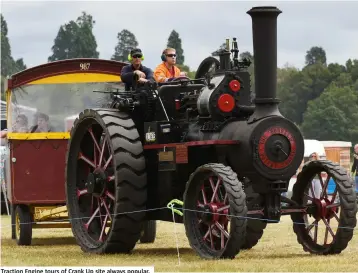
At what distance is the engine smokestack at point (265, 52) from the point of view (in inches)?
492

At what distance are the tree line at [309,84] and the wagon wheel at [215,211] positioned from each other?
33.1 metres

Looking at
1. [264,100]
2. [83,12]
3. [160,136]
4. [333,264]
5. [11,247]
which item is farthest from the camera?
[83,12]

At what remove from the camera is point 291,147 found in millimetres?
12523

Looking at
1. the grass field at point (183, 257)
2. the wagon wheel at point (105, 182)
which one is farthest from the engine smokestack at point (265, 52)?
the grass field at point (183, 257)

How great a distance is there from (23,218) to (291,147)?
16.1 ft

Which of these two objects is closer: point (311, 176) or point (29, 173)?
point (311, 176)

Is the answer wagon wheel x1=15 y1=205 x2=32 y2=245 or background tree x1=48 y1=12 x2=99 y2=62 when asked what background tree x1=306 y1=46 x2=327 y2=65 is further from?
wagon wheel x1=15 y1=205 x2=32 y2=245

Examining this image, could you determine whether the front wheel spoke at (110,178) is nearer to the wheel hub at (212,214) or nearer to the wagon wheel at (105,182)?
the wagon wheel at (105,182)

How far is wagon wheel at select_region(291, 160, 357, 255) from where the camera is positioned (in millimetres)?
12453

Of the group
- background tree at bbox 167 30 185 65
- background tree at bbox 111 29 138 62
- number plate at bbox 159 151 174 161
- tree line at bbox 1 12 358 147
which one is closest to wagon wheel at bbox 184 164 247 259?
number plate at bbox 159 151 174 161

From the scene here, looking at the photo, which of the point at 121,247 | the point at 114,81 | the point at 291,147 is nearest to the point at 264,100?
the point at 291,147

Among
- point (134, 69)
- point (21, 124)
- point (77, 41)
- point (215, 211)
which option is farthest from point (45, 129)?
point (77, 41)

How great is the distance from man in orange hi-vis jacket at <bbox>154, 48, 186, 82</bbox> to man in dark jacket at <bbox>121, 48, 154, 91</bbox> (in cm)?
12

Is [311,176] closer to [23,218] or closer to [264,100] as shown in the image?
[264,100]
